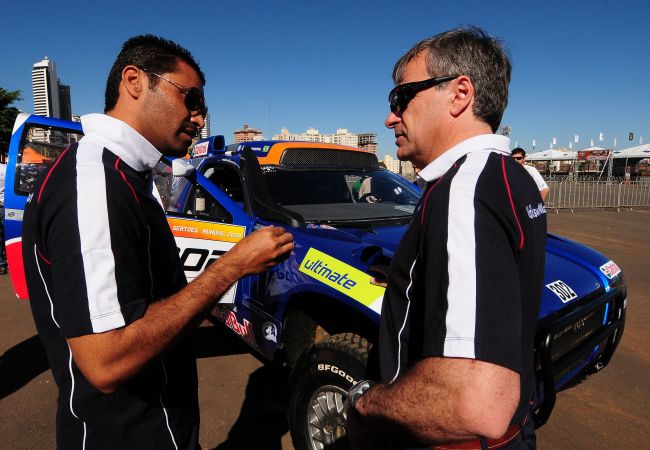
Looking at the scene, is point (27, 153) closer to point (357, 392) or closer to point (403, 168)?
point (357, 392)

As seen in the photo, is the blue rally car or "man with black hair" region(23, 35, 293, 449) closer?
"man with black hair" region(23, 35, 293, 449)

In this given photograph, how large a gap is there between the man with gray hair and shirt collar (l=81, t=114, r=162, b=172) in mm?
802

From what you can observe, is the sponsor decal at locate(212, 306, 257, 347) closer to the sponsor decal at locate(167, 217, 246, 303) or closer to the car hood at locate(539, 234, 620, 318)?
the sponsor decal at locate(167, 217, 246, 303)

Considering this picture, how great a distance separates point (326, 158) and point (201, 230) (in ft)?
4.96

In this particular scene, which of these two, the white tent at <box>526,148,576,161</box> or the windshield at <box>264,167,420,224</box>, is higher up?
the white tent at <box>526,148,576,161</box>

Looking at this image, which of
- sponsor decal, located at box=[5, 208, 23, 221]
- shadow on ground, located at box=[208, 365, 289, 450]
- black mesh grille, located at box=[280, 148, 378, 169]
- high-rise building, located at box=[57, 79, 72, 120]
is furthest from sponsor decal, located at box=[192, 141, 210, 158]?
high-rise building, located at box=[57, 79, 72, 120]

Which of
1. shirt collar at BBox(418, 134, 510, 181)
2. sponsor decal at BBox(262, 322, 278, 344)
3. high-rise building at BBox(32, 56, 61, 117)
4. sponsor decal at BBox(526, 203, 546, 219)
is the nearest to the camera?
sponsor decal at BBox(526, 203, 546, 219)

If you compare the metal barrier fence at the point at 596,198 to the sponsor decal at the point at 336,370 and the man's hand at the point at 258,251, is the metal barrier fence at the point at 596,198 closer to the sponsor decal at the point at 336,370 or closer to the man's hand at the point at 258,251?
the sponsor decal at the point at 336,370

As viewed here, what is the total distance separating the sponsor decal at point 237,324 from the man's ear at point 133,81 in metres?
1.89

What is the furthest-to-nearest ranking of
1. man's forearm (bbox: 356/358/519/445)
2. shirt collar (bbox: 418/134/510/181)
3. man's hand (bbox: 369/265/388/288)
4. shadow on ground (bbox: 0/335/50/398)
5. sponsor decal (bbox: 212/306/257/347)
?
shadow on ground (bbox: 0/335/50/398)
sponsor decal (bbox: 212/306/257/347)
man's hand (bbox: 369/265/388/288)
shirt collar (bbox: 418/134/510/181)
man's forearm (bbox: 356/358/519/445)

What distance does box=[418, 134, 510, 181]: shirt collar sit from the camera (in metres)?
1.06

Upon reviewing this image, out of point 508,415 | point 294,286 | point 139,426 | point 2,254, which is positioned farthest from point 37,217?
point 2,254

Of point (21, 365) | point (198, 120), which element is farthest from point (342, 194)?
point (21, 365)

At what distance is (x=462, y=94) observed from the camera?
1123mm
